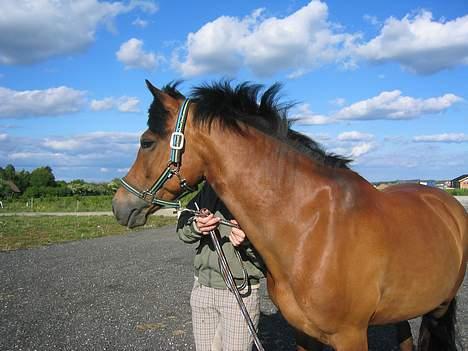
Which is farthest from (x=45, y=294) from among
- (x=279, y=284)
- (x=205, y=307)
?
(x=279, y=284)

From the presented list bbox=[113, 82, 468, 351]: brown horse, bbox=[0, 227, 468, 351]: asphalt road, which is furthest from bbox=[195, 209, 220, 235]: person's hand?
bbox=[0, 227, 468, 351]: asphalt road

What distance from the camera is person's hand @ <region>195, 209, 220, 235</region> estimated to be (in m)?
3.04

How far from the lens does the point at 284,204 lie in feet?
9.29

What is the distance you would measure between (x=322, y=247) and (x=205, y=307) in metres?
1.13

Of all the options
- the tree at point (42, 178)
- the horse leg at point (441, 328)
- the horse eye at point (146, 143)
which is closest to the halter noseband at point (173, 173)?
the horse eye at point (146, 143)

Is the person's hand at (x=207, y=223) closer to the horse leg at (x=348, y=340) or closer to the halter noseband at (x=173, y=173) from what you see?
A: the halter noseband at (x=173, y=173)

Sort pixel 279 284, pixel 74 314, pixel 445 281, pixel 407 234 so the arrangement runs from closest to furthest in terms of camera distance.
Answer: pixel 279 284, pixel 407 234, pixel 445 281, pixel 74 314

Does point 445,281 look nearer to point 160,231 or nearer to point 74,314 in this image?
point 74,314

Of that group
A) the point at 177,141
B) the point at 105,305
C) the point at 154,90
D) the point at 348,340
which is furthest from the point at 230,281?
the point at 105,305

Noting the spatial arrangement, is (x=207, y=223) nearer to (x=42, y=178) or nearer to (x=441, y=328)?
(x=441, y=328)

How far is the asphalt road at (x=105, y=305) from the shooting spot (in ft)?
19.2

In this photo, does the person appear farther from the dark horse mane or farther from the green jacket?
the dark horse mane

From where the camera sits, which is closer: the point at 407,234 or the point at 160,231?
the point at 407,234

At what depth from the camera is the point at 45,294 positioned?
8.56 meters
